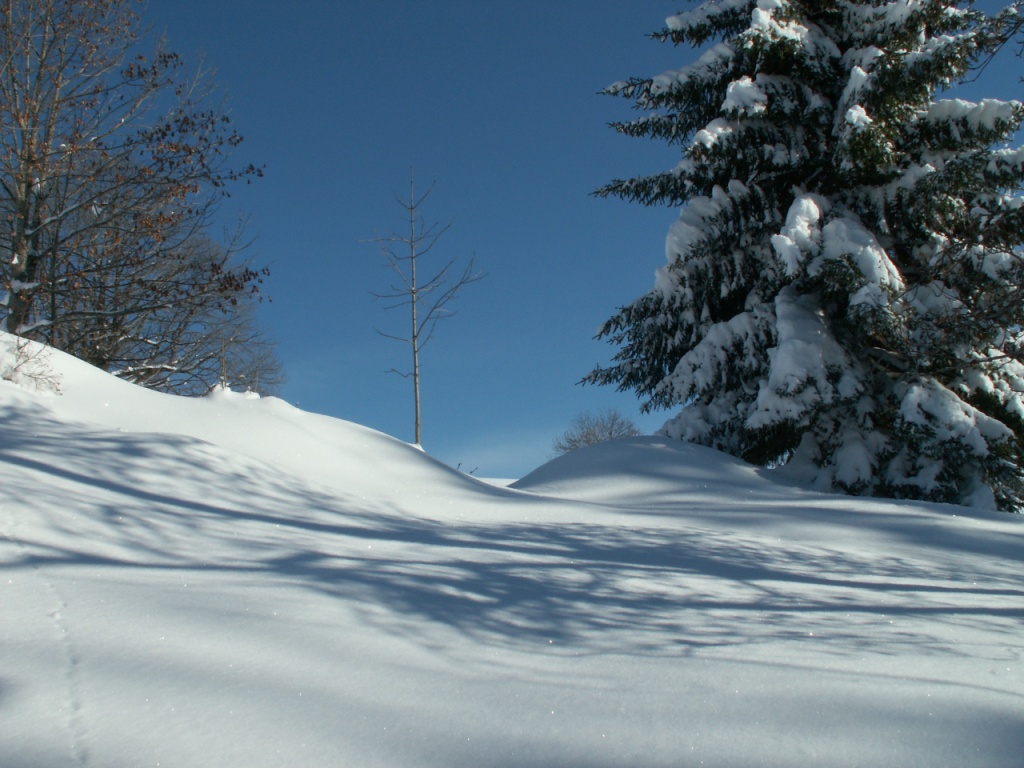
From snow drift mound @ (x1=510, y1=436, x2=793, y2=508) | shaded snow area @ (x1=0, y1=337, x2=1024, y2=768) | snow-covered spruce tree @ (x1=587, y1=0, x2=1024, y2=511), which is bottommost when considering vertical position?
shaded snow area @ (x1=0, y1=337, x2=1024, y2=768)

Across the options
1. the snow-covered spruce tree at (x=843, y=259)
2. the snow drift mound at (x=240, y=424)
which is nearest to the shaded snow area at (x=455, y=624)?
the snow drift mound at (x=240, y=424)

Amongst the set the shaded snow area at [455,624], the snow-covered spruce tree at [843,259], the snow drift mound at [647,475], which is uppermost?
the snow-covered spruce tree at [843,259]

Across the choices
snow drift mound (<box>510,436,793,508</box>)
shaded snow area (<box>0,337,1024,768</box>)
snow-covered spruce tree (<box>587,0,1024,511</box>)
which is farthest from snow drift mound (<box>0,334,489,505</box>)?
snow-covered spruce tree (<box>587,0,1024,511</box>)

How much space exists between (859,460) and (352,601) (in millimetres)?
7892

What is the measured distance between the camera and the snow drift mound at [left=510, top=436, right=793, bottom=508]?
27.1ft

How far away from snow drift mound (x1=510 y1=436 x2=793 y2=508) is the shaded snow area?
1.45m

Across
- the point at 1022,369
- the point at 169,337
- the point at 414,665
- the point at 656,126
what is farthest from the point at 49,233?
the point at 1022,369

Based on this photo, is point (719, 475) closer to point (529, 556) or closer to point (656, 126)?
point (529, 556)

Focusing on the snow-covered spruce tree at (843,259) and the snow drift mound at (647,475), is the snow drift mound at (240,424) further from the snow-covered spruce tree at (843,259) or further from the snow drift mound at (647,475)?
the snow-covered spruce tree at (843,259)

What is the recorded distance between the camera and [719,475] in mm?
8945

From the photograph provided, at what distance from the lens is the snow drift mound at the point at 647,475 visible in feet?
27.1

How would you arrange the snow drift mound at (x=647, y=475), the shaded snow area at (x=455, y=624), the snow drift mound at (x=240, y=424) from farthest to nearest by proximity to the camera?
the snow drift mound at (x=647, y=475), the snow drift mound at (x=240, y=424), the shaded snow area at (x=455, y=624)

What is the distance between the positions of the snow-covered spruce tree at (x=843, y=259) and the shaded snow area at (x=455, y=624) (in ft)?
8.64

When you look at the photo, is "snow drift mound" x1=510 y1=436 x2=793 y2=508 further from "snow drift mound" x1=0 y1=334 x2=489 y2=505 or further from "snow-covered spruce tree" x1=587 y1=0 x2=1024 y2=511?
"snow drift mound" x1=0 y1=334 x2=489 y2=505
